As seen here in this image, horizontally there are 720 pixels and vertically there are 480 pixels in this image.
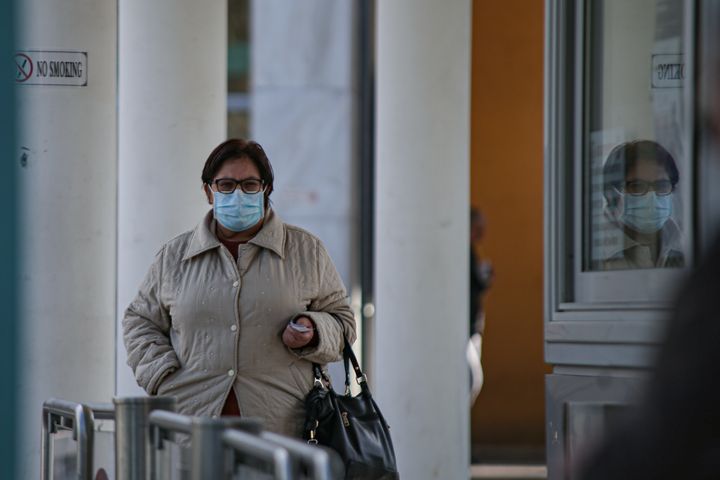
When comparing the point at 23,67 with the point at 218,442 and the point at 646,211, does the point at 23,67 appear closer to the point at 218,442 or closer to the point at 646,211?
the point at 646,211

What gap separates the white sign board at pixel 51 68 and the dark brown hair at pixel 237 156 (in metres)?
1.44

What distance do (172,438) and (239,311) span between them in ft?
4.61

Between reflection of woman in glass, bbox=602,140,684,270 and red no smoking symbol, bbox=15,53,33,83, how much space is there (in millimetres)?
2784

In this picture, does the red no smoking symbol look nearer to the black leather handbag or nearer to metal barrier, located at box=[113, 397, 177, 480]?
the black leather handbag

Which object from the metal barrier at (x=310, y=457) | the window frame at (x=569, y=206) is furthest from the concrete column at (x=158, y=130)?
the metal barrier at (x=310, y=457)

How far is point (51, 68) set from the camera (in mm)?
6406

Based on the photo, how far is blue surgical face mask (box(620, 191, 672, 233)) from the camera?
4.45 m

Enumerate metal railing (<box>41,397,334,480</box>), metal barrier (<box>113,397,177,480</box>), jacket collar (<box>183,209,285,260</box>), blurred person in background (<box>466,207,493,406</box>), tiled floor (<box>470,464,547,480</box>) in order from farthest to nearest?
blurred person in background (<box>466,207,493,406</box>), tiled floor (<box>470,464,547,480</box>), jacket collar (<box>183,209,285,260</box>), metal barrier (<box>113,397,177,480</box>), metal railing (<box>41,397,334,480</box>)

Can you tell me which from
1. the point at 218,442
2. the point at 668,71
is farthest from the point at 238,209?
the point at 218,442

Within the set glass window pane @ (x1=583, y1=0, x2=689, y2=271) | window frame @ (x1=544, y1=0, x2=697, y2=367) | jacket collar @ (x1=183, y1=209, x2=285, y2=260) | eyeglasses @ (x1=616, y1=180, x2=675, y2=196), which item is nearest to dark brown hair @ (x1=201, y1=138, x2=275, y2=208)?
jacket collar @ (x1=183, y1=209, x2=285, y2=260)

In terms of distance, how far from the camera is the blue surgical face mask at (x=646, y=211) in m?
4.45

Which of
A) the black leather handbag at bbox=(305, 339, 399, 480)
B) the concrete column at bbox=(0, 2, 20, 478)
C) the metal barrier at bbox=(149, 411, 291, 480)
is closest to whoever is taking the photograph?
the metal barrier at bbox=(149, 411, 291, 480)

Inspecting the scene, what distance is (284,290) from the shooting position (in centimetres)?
514

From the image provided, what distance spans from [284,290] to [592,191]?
1146 mm
